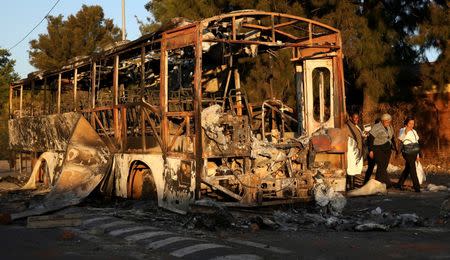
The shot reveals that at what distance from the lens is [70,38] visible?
150 ft

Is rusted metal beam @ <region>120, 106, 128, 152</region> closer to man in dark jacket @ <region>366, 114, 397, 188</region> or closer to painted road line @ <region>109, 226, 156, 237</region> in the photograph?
painted road line @ <region>109, 226, 156, 237</region>

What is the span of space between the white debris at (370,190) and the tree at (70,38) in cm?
3580

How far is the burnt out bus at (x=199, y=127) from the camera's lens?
31.4 ft

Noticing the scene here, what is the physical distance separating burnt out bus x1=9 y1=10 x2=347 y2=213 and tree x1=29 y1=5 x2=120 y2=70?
31.1 metres

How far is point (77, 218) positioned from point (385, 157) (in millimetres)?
6529

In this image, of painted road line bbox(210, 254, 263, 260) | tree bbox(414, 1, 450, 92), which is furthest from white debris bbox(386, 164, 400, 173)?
painted road line bbox(210, 254, 263, 260)

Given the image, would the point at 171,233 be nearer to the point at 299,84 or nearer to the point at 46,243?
the point at 46,243

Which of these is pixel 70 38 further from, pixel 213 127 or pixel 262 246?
pixel 262 246

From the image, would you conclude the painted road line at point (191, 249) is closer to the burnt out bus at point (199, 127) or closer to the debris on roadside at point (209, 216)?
the debris on roadside at point (209, 216)

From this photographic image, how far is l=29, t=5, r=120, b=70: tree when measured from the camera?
4498 cm

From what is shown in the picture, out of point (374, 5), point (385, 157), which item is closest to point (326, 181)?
point (385, 157)

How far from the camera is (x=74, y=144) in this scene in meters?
12.4

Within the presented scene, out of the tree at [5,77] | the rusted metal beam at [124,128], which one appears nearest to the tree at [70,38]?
the tree at [5,77]

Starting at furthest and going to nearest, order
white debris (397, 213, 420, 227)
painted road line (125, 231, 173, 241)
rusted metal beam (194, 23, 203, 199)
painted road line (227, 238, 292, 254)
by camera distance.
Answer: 1. rusted metal beam (194, 23, 203, 199)
2. white debris (397, 213, 420, 227)
3. painted road line (125, 231, 173, 241)
4. painted road line (227, 238, 292, 254)
